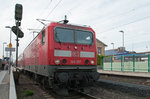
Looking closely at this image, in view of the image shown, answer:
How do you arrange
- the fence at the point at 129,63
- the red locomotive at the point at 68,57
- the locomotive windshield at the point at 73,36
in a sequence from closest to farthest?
the red locomotive at the point at 68,57
the locomotive windshield at the point at 73,36
the fence at the point at 129,63

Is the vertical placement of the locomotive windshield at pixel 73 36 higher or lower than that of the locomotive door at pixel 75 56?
higher

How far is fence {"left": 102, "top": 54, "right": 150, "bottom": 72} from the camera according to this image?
629 inches

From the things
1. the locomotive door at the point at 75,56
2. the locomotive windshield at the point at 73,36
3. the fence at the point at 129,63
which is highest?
the locomotive windshield at the point at 73,36

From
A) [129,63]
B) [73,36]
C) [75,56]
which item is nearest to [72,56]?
[75,56]

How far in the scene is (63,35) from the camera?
716 centimetres

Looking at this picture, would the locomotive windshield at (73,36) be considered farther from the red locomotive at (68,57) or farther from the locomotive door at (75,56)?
the locomotive door at (75,56)

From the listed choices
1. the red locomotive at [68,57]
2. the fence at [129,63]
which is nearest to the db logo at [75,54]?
the red locomotive at [68,57]

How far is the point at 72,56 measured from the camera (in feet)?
23.1

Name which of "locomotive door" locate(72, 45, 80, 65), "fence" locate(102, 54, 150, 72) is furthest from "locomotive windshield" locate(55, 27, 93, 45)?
"fence" locate(102, 54, 150, 72)

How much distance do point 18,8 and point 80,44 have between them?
6.43m

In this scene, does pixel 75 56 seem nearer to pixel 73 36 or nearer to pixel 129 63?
pixel 73 36

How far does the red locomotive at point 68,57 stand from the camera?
655cm

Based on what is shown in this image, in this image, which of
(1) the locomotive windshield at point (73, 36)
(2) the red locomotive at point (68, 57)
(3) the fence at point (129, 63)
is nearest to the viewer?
(2) the red locomotive at point (68, 57)

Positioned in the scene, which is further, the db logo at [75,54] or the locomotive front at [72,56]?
the db logo at [75,54]
